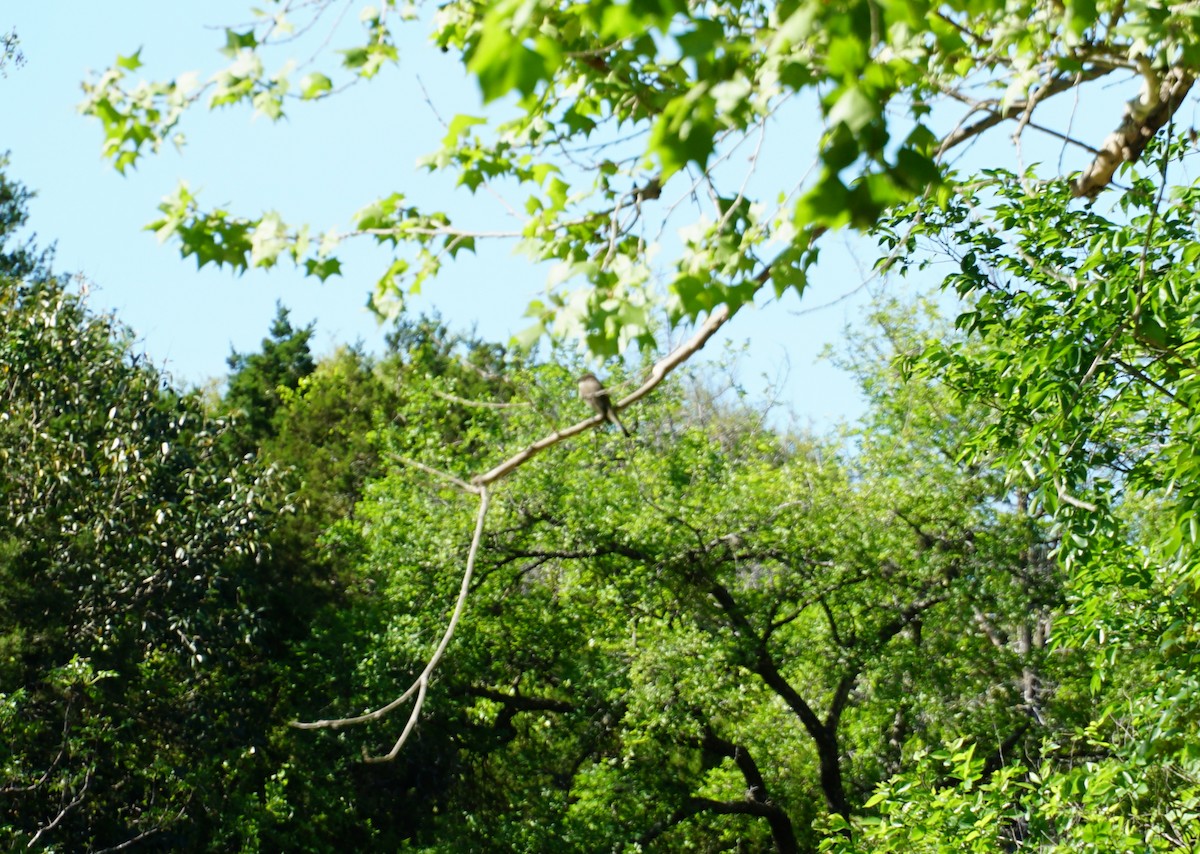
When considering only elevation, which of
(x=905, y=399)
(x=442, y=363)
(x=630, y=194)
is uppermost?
(x=442, y=363)

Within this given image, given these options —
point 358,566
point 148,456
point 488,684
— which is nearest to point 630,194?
point 148,456

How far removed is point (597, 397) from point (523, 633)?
28.9 feet

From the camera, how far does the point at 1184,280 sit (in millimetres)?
4469

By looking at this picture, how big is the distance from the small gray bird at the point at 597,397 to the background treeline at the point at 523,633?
19.7ft

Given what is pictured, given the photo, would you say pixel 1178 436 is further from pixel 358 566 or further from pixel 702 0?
pixel 358 566

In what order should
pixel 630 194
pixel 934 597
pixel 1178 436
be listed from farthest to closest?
1. pixel 934 597
2. pixel 1178 436
3. pixel 630 194

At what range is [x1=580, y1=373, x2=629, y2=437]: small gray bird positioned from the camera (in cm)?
213

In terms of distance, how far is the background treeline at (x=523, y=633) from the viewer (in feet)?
29.5

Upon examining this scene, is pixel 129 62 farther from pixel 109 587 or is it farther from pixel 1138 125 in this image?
pixel 109 587

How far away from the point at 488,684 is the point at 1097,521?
718 centimetres

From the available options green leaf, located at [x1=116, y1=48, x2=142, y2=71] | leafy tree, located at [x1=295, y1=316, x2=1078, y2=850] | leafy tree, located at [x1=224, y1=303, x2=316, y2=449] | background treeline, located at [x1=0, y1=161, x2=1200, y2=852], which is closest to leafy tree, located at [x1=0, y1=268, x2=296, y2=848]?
background treeline, located at [x1=0, y1=161, x2=1200, y2=852]

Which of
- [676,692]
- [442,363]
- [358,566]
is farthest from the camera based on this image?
[442,363]

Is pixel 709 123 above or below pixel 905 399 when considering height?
below

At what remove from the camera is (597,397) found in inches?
85.4
